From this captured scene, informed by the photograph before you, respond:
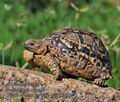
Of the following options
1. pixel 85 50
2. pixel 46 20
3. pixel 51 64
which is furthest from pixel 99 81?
pixel 46 20

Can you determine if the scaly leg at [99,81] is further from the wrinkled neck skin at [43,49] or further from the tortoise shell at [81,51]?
the wrinkled neck skin at [43,49]

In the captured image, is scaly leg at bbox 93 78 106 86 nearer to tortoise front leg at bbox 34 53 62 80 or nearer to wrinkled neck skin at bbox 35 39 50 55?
tortoise front leg at bbox 34 53 62 80

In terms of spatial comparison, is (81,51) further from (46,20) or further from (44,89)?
(46,20)

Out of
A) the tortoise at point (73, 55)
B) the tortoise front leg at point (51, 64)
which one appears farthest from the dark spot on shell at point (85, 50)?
the tortoise front leg at point (51, 64)

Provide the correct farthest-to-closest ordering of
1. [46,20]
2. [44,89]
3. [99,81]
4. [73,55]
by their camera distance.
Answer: [46,20], [99,81], [73,55], [44,89]

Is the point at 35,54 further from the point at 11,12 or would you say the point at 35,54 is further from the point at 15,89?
the point at 11,12

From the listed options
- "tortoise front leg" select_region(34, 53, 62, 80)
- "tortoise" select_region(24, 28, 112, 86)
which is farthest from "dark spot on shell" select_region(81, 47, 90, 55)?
"tortoise front leg" select_region(34, 53, 62, 80)

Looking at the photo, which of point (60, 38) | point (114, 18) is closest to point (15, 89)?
point (60, 38)

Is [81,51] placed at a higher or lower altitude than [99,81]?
higher
